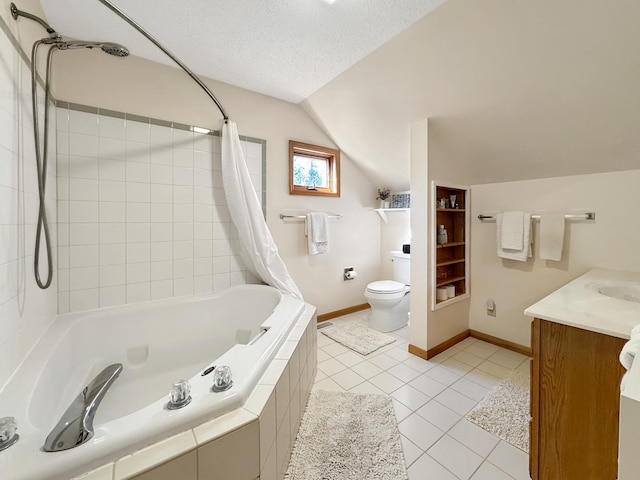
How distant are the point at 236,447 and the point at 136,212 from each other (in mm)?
1628

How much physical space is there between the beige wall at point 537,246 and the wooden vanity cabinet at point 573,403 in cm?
132

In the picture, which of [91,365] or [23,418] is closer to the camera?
[23,418]

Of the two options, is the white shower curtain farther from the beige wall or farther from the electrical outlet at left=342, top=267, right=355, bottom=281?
the beige wall

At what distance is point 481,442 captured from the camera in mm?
1307

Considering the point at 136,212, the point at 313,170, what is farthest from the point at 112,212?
the point at 313,170

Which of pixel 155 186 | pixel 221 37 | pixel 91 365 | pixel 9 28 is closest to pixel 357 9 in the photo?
pixel 221 37

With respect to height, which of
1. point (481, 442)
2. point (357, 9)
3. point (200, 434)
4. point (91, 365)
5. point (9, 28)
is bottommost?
point (481, 442)

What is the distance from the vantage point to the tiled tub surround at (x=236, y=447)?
26.6 inches

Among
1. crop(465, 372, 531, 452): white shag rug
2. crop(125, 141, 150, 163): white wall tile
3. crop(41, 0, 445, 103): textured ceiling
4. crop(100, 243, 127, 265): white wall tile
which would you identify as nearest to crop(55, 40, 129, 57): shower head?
crop(41, 0, 445, 103): textured ceiling

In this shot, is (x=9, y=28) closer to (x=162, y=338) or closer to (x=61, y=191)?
(x=61, y=191)

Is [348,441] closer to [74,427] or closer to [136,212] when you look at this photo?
[74,427]

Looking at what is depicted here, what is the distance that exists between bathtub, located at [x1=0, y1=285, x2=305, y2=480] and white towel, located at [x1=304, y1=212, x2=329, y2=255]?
71 centimetres

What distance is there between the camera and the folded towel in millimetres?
2041

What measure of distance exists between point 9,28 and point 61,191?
0.84 m
